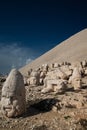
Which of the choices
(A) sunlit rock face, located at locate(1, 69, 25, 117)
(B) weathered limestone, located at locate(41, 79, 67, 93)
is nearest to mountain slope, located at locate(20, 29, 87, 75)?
(B) weathered limestone, located at locate(41, 79, 67, 93)

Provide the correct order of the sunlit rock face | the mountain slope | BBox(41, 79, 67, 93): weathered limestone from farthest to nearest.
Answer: the mountain slope < BBox(41, 79, 67, 93): weathered limestone < the sunlit rock face

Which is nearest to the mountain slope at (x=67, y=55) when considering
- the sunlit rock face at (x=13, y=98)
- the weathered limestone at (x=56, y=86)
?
the weathered limestone at (x=56, y=86)

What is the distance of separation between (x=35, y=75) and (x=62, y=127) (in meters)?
18.8

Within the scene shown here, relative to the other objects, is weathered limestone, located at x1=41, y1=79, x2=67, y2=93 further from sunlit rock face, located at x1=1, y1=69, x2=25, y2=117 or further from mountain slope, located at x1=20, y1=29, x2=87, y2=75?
mountain slope, located at x1=20, y1=29, x2=87, y2=75

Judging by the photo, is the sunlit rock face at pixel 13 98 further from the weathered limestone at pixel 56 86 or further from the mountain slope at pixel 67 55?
the mountain slope at pixel 67 55

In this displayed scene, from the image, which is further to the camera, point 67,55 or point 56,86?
point 67,55

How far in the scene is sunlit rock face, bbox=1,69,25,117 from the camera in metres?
16.0

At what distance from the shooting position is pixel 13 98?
53.2ft

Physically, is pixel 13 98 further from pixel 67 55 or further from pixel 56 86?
pixel 67 55

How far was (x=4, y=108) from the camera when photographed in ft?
53.0

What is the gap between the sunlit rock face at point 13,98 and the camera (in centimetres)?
1600

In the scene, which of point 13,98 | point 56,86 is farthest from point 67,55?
point 13,98

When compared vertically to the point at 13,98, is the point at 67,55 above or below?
above

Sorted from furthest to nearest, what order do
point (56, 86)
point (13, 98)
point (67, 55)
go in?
point (67, 55) < point (56, 86) < point (13, 98)
